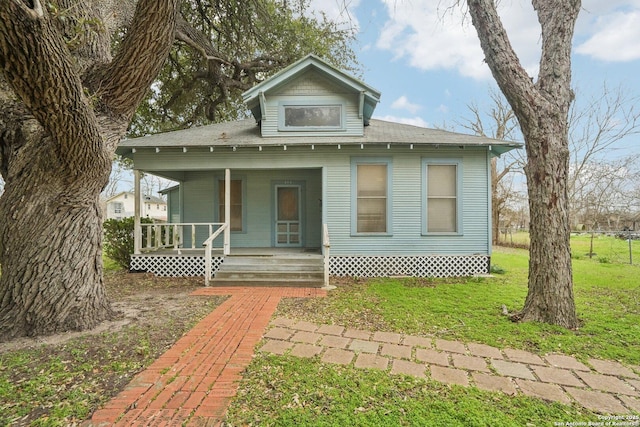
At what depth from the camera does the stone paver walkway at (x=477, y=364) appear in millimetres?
2766

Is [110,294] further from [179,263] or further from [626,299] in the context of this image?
[626,299]

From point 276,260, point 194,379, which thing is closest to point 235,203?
point 276,260

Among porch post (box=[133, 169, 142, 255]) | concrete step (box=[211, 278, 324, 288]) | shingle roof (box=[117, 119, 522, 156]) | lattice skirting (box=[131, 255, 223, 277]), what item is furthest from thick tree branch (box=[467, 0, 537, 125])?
porch post (box=[133, 169, 142, 255])

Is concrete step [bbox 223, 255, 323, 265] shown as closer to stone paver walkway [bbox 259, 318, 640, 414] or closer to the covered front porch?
the covered front porch

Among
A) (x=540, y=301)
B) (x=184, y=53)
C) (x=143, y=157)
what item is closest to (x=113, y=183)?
(x=184, y=53)

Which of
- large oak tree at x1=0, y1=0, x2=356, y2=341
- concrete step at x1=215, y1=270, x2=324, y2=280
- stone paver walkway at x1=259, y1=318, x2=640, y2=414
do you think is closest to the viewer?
stone paver walkway at x1=259, y1=318, x2=640, y2=414

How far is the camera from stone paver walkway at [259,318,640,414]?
2.77 meters

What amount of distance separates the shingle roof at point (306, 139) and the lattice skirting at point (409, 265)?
3.01 metres

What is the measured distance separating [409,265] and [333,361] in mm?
5294

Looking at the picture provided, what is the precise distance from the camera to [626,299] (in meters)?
5.89

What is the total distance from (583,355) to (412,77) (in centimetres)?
1728

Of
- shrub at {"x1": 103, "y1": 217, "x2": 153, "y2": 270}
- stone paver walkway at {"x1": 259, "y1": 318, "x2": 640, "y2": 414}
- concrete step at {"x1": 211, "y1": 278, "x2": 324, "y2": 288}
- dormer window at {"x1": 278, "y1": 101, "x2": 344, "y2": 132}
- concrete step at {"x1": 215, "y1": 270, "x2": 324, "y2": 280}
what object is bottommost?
stone paver walkway at {"x1": 259, "y1": 318, "x2": 640, "y2": 414}

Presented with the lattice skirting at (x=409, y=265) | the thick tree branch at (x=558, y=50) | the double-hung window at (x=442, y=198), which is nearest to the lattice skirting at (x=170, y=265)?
the lattice skirting at (x=409, y=265)

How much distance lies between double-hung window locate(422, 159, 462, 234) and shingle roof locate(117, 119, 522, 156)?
758 mm
